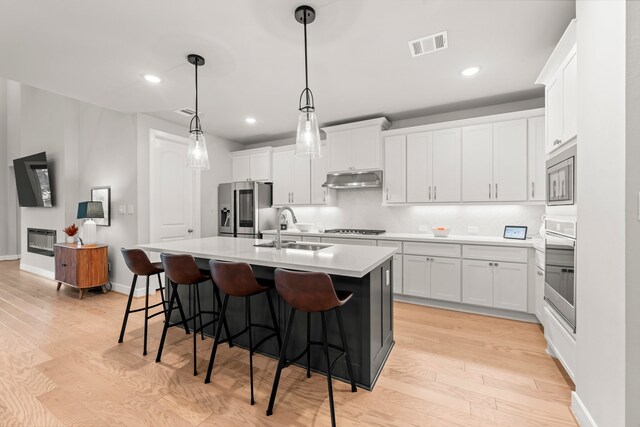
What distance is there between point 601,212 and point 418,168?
263 centimetres

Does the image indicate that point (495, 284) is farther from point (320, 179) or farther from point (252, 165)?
point (252, 165)

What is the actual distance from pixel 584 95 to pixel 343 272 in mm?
1792

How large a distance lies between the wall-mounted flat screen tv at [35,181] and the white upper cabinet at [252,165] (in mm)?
3374

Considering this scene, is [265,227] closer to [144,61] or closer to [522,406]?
[144,61]

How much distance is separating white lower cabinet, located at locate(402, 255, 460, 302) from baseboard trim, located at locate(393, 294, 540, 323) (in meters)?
0.13

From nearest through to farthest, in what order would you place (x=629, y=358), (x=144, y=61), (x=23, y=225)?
(x=629, y=358), (x=144, y=61), (x=23, y=225)

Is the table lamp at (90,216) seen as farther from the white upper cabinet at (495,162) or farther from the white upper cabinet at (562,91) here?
the white upper cabinet at (562,91)

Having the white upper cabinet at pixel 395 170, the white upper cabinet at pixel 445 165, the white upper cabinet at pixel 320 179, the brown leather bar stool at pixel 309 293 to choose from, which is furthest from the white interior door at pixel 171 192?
the white upper cabinet at pixel 445 165

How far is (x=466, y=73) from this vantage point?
2.94 m

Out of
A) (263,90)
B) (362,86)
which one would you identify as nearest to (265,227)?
(263,90)

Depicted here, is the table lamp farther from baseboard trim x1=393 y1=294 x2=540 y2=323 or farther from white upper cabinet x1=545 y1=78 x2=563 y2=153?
white upper cabinet x1=545 y1=78 x2=563 y2=153

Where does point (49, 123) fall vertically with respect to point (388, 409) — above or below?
above

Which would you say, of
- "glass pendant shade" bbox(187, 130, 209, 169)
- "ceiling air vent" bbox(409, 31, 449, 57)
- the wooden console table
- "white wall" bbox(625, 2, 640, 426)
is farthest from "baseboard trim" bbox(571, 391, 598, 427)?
Answer: the wooden console table

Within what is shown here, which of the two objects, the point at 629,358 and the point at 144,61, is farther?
the point at 144,61
